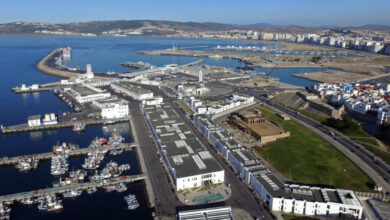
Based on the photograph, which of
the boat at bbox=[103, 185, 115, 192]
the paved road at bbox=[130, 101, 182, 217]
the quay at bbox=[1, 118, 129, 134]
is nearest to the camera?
the paved road at bbox=[130, 101, 182, 217]

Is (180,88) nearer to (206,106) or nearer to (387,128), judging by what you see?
(206,106)

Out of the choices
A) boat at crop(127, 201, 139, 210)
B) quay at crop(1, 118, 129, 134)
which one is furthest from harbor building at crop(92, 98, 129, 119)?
boat at crop(127, 201, 139, 210)

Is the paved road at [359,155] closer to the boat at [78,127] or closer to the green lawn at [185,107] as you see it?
the green lawn at [185,107]

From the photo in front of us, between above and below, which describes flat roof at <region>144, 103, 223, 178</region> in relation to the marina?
above

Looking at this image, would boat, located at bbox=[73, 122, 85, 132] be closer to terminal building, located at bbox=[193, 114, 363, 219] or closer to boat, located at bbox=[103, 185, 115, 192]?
boat, located at bbox=[103, 185, 115, 192]

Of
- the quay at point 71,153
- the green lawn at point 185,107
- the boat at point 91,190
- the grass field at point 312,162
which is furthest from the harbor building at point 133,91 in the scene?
the boat at point 91,190

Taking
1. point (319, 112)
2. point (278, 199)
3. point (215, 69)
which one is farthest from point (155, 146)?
point (215, 69)

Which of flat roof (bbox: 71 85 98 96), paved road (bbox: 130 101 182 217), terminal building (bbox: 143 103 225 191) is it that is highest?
flat roof (bbox: 71 85 98 96)
